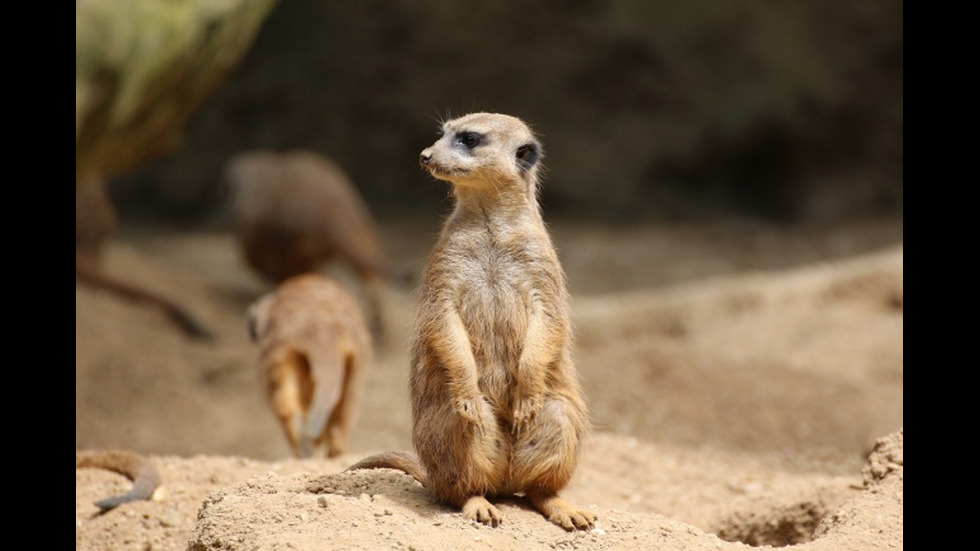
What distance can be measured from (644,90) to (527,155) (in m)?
7.01

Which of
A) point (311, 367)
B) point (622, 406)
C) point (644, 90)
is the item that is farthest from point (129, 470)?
point (644, 90)

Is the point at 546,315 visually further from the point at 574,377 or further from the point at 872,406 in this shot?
the point at 872,406

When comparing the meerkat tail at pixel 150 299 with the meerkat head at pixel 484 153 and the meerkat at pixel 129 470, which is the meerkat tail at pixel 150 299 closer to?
the meerkat at pixel 129 470

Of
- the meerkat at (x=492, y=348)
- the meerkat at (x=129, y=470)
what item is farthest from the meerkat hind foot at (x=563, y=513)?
the meerkat at (x=129, y=470)

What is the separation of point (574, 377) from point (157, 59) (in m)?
2.53

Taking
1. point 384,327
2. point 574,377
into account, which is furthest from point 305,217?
point 574,377

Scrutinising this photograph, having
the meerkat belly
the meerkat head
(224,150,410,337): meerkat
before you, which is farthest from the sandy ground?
the meerkat head

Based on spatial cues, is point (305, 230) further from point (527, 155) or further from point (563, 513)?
point (563, 513)

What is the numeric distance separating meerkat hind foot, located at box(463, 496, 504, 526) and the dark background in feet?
23.2

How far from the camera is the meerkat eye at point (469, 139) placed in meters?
2.96

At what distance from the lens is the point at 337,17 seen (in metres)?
10.1

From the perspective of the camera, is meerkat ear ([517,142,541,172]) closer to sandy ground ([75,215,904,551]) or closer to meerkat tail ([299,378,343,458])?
sandy ground ([75,215,904,551])

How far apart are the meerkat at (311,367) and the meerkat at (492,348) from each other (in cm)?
195

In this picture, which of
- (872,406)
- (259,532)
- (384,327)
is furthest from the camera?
(384,327)
